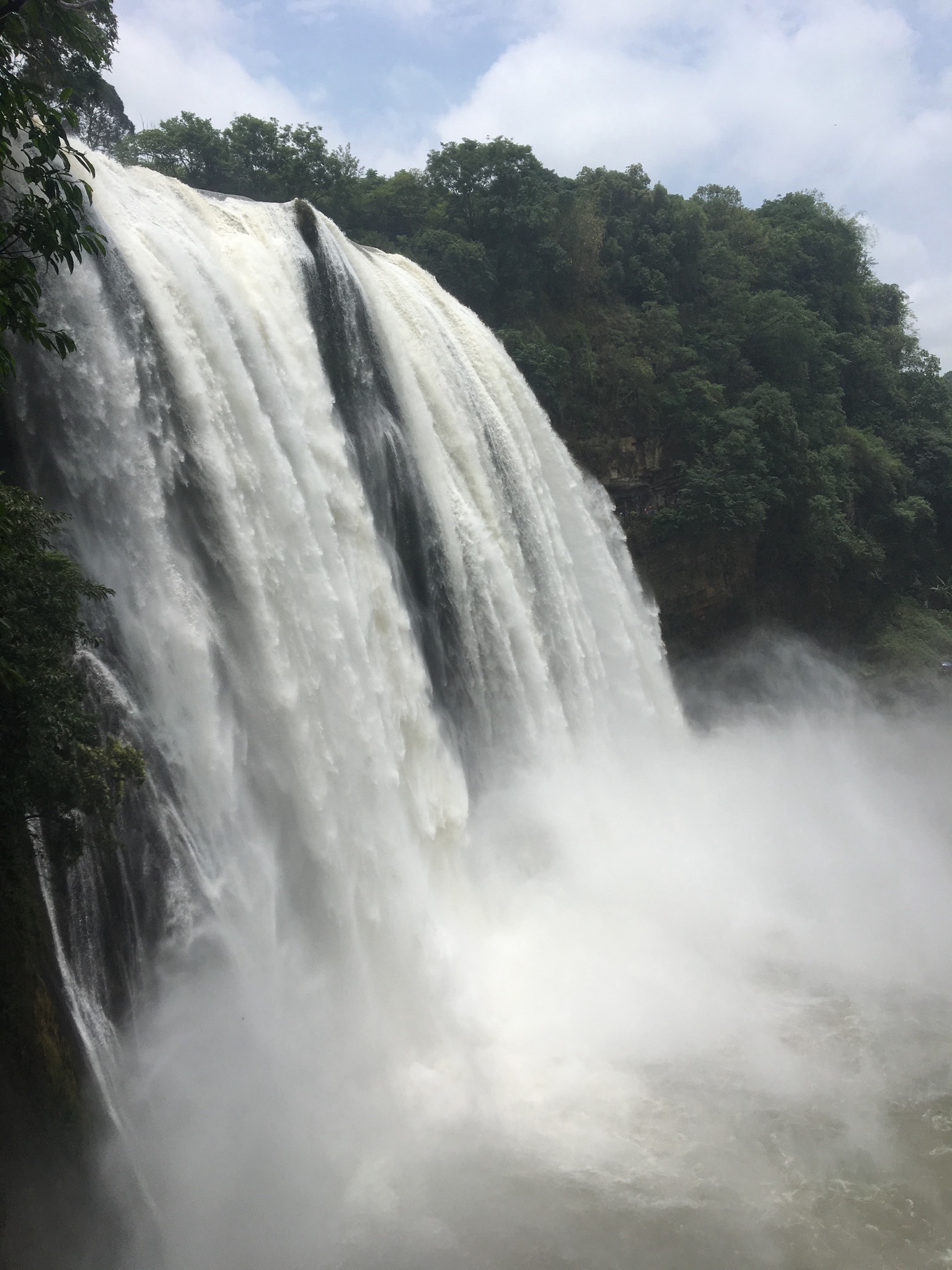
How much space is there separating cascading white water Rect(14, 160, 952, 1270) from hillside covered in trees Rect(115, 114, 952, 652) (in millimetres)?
8047

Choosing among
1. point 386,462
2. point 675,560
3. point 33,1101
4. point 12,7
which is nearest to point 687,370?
point 675,560

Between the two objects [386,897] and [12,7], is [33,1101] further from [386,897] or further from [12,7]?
[12,7]

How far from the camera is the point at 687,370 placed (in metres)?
23.7

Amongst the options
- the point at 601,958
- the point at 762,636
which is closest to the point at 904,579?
the point at 762,636

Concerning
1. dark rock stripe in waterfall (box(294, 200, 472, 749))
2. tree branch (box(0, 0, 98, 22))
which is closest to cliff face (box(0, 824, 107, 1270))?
tree branch (box(0, 0, 98, 22))

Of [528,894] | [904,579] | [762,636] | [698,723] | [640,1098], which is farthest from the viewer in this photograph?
[904,579]

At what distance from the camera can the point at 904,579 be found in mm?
24578

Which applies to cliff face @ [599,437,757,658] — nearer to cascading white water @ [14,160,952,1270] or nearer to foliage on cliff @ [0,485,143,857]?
cascading white water @ [14,160,952,1270]

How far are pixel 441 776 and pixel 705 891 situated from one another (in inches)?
166

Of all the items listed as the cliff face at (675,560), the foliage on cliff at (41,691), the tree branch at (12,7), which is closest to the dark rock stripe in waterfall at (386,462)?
the foliage on cliff at (41,691)

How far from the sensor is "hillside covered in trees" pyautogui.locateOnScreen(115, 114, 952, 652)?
21.7 metres

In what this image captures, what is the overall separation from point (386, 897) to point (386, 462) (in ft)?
18.1

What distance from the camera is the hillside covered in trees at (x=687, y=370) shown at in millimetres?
21703

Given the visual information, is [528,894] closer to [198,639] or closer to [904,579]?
[198,639]
